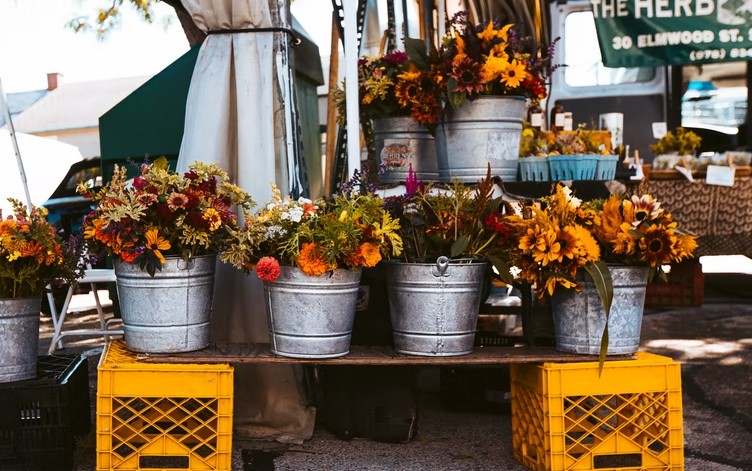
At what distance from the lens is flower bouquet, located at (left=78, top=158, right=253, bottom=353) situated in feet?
9.43

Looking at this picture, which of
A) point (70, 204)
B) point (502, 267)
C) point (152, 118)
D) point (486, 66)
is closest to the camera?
point (502, 267)

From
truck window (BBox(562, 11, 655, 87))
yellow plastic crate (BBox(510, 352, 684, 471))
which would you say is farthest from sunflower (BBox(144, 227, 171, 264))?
truck window (BBox(562, 11, 655, 87))

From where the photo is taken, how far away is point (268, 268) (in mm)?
2816

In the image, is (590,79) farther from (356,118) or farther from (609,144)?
(356,118)

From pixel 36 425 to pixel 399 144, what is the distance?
179cm

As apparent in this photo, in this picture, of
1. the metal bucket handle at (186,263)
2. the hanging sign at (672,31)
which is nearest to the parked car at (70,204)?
the hanging sign at (672,31)

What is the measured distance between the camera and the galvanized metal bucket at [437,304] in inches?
115

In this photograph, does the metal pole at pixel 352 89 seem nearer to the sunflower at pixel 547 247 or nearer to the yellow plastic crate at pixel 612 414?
the sunflower at pixel 547 247

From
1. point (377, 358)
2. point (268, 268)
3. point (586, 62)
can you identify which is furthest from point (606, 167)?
point (586, 62)

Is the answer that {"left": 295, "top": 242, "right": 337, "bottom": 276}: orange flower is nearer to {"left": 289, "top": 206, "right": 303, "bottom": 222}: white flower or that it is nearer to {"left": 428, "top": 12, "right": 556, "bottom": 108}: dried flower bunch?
{"left": 289, "top": 206, "right": 303, "bottom": 222}: white flower

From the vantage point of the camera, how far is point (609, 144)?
4.50 m

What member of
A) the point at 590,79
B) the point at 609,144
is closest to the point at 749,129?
the point at 590,79

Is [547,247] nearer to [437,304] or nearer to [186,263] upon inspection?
[437,304]

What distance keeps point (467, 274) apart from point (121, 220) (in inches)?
46.8
